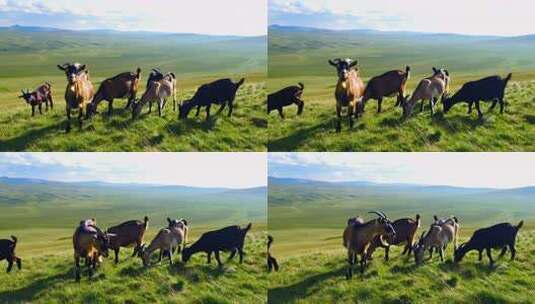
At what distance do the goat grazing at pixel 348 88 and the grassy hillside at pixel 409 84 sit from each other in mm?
112

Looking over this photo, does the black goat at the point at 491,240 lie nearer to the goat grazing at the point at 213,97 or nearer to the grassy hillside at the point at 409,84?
the grassy hillside at the point at 409,84

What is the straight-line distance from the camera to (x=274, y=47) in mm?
9039

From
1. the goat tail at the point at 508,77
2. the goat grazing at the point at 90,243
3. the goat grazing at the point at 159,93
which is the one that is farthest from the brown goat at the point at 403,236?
the goat grazing at the point at 90,243

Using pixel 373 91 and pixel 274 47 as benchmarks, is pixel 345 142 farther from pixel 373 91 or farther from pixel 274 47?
pixel 274 47

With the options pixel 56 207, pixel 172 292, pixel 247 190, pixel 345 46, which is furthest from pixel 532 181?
pixel 56 207

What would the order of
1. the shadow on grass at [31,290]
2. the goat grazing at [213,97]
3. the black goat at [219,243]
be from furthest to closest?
the goat grazing at [213,97] → the black goat at [219,243] → the shadow on grass at [31,290]

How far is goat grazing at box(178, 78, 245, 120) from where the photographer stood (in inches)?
355

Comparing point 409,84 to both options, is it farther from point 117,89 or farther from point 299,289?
point 117,89

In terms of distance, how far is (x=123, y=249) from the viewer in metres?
8.83

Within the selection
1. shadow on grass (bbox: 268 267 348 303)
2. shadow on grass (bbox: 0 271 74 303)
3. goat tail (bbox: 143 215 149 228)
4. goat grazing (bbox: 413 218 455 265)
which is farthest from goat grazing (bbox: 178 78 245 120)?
goat grazing (bbox: 413 218 455 265)

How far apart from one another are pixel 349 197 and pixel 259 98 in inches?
64.0

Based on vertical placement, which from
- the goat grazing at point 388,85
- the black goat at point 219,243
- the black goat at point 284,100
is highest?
the goat grazing at point 388,85

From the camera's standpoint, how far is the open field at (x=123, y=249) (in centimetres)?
848

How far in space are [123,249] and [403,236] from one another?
133 inches
